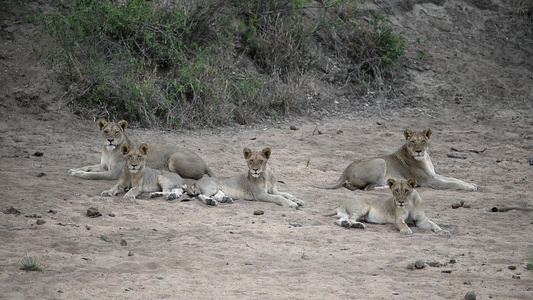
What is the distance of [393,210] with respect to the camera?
377 inches

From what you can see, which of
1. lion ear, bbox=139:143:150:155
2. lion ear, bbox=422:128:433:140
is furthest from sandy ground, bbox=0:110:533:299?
lion ear, bbox=422:128:433:140

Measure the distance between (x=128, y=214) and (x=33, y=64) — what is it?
601cm

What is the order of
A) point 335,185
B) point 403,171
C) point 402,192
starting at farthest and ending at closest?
point 403,171, point 335,185, point 402,192

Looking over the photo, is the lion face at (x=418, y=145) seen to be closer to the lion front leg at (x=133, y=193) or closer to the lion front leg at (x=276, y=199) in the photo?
the lion front leg at (x=276, y=199)

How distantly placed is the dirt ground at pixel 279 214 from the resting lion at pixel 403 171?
29cm

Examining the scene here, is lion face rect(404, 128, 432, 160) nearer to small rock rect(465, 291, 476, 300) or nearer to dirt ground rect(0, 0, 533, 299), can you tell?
dirt ground rect(0, 0, 533, 299)

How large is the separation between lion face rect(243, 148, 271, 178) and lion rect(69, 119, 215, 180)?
86cm

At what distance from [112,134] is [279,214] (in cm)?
274

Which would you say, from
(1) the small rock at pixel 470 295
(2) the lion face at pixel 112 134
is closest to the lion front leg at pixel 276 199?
(2) the lion face at pixel 112 134

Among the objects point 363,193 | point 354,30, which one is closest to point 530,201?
point 363,193

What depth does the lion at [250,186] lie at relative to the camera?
34.2ft

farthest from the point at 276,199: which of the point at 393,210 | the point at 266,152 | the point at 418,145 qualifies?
the point at 418,145

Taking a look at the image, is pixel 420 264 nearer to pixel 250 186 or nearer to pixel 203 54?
pixel 250 186

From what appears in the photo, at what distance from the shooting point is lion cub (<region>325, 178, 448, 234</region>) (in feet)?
30.7
